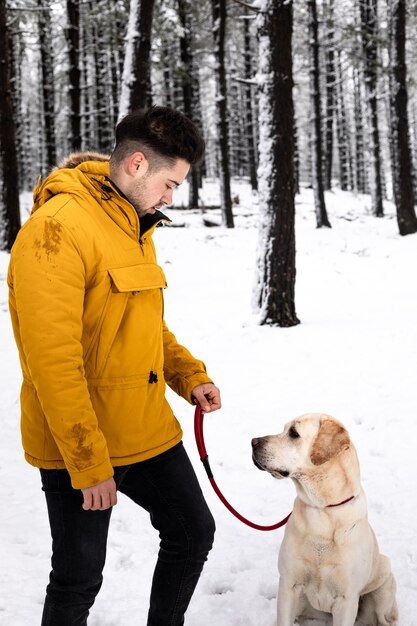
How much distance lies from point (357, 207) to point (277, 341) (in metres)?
20.1

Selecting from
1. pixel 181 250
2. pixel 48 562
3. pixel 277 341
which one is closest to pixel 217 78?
pixel 181 250

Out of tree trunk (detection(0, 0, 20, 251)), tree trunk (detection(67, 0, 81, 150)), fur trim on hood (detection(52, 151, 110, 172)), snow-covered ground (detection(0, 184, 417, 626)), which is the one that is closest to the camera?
fur trim on hood (detection(52, 151, 110, 172))

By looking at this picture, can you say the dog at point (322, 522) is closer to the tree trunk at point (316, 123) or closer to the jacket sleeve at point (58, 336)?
the jacket sleeve at point (58, 336)

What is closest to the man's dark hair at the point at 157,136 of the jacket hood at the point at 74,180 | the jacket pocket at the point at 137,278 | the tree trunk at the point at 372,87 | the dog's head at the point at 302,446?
the jacket hood at the point at 74,180

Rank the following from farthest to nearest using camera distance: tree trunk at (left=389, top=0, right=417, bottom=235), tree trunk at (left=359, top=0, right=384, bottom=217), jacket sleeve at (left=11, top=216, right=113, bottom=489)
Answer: tree trunk at (left=359, top=0, right=384, bottom=217)
tree trunk at (left=389, top=0, right=417, bottom=235)
jacket sleeve at (left=11, top=216, right=113, bottom=489)

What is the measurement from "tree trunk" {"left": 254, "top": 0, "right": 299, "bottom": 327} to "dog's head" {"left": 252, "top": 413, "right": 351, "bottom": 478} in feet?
17.9

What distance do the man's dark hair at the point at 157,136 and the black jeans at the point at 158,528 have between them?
1.21 m

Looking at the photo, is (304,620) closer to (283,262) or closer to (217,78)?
(283,262)

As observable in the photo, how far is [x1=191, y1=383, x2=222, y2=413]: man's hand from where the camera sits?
2590 mm

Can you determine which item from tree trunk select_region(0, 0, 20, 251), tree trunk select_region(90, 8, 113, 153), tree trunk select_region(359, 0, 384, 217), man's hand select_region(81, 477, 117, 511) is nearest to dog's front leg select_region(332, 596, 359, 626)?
man's hand select_region(81, 477, 117, 511)

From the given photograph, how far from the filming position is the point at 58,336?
181 cm

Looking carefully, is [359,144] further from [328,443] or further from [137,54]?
[328,443]

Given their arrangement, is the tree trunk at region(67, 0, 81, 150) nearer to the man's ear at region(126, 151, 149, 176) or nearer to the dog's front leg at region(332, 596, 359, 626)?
the man's ear at region(126, 151, 149, 176)

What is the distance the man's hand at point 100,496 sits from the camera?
189 cm
